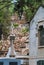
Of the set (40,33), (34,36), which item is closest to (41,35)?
(40,33)

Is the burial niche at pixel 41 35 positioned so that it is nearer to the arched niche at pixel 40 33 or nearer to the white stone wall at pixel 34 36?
the arched niche at pixel 40 33

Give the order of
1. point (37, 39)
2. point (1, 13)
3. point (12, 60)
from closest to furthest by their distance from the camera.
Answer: point (1, 13) → point (37, 39) → point (12, 60)

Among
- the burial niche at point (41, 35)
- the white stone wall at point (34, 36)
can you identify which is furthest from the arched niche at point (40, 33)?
the white stone wall at point (34, 36)

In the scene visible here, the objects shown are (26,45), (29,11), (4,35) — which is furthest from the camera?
(4,35)

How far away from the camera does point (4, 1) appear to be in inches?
965

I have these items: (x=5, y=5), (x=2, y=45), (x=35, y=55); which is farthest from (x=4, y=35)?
(x=5, y=5)

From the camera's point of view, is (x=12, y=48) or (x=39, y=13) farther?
(x=12, y=48)

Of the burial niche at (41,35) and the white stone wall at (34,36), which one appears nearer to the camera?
the burial niche at (41,35)

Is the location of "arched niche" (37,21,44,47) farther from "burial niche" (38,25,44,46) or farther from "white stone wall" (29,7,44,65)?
"white stone wall" (29,7,44,65)

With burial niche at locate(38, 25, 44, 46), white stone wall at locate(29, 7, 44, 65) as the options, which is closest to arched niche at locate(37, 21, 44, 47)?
burial niche at locate(38, 25, 44, 46)

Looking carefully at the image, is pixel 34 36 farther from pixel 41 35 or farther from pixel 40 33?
pixel 41 35

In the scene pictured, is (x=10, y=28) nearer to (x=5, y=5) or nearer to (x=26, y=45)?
(x=26, y=45)

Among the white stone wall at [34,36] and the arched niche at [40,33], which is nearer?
the arched niche at [40,33]

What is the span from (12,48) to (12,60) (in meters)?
1.86
